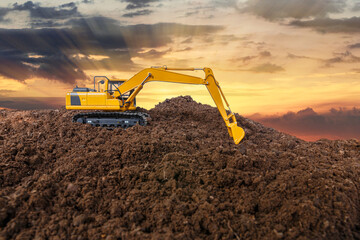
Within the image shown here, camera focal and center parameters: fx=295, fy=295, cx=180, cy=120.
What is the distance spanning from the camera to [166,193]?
5.82 metres

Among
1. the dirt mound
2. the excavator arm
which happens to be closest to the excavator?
the excavator arm

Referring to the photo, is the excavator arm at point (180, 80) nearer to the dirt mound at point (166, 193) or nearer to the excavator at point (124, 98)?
the excavator at point (124, 98)

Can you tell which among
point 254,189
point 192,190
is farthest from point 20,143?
point 254,189

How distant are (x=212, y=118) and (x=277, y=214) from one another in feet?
25.8

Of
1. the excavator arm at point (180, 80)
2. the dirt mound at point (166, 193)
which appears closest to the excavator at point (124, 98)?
the excavator arm at point (180, 80)

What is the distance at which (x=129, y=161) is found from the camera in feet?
24.5

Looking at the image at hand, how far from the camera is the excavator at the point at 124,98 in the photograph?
36.7 ft

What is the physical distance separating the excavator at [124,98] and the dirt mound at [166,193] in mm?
1776

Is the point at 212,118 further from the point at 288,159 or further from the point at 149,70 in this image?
the point at 288,159

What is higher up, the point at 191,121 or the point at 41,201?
the point at 191,121

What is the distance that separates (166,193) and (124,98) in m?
6.81

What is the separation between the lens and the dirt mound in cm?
486

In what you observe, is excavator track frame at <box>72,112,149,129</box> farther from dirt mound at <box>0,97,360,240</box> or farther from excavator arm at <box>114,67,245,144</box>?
dirt mound at <box>0,97,360,240</box>

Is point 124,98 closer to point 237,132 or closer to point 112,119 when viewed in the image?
point 112,119
